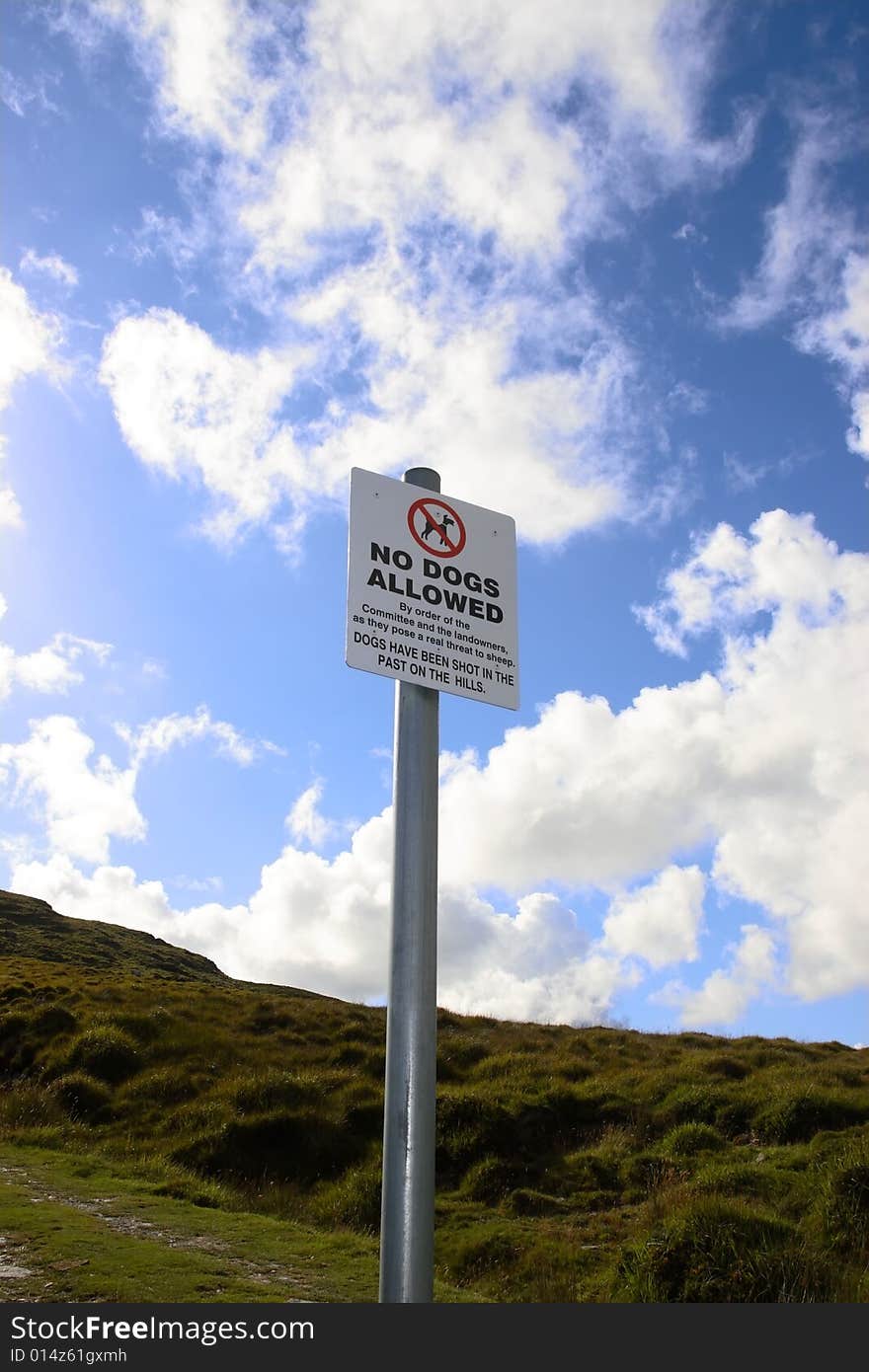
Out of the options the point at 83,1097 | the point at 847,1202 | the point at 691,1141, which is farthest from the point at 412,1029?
the point at 83,1097

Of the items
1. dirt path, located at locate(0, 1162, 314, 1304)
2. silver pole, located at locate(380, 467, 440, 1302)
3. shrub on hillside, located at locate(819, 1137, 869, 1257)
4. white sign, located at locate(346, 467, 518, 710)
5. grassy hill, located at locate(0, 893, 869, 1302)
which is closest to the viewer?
silver pole, located at locate(380, 467, 440, 1302)

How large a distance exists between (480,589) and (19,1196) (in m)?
12.1

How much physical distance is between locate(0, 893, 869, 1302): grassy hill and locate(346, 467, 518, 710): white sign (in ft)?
22.9

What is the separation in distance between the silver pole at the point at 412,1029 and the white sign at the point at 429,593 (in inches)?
9.4

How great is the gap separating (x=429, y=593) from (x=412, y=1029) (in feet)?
5.09

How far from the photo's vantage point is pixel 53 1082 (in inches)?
792

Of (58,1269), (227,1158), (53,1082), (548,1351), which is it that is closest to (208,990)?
(53,1082)

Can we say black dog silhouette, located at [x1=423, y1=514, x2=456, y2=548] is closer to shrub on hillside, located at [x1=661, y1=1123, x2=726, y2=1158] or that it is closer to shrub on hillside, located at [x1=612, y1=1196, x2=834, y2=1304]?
shrub on hillside, located at [x1=612, y1=1196, x2=834, y2=1304]

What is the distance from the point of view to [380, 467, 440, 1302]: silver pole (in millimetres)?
2889

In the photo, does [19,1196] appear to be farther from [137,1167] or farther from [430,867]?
[430,867]

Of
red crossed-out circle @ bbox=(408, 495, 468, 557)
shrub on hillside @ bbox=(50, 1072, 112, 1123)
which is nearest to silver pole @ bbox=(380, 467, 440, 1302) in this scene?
red crossed-out circle @ bbox=(408, 495, 468, 557)

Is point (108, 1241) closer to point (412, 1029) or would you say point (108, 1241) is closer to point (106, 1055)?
point (412, 1029)

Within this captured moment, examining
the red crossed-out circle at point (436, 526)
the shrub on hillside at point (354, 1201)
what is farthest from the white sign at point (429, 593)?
the shrub on hillside at point (354, 1201)

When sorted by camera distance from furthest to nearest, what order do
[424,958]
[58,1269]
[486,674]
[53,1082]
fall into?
1. [53,1082]
2. [58,1269]
3. [486,674]
4. [424,958]
